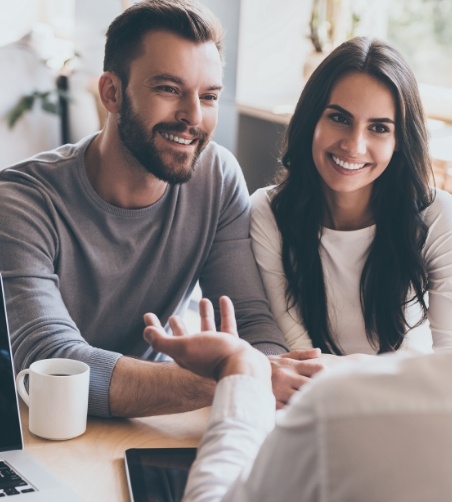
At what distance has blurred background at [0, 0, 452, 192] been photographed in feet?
11.3

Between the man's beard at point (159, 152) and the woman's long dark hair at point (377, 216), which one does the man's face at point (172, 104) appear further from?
the woman's long dark hair at point (377, 216)

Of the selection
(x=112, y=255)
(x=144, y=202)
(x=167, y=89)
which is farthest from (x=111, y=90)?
(x=112, y=255)

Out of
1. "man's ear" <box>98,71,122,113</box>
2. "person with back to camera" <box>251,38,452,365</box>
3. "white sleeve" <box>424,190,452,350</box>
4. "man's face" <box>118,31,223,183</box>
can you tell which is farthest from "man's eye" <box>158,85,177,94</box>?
"white sleeve" <box>424,190,452,350</box>

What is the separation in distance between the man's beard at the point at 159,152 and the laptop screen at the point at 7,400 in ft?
2.16

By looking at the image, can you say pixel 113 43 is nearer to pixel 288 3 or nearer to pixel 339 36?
pixel 339 36

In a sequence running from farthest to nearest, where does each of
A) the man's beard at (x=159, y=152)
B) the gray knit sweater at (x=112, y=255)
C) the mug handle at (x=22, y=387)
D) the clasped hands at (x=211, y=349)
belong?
the man's beard at (x=159, y=152)
the gray knit sweater at (x=112, y=255)
the mug handle at (x=22, y=387)
the clasped hands at (x=211, y=349)

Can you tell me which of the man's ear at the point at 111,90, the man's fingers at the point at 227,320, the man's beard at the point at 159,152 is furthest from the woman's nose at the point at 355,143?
the man's fingers at the point at 227,320

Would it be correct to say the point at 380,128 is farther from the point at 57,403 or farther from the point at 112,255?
the point at 57,403

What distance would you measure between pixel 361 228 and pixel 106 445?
89 centimetres

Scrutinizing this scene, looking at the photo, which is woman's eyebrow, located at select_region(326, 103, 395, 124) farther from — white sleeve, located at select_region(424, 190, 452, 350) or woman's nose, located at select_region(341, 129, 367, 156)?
Result: white sleeve, located at select_region(424, 190, 452, 350)

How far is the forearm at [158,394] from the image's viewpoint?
138 cm

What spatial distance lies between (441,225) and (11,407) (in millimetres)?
1041

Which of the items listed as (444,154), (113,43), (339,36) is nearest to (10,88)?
(339,36)

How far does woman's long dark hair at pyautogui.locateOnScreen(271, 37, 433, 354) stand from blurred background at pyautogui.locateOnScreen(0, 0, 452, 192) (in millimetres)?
897
